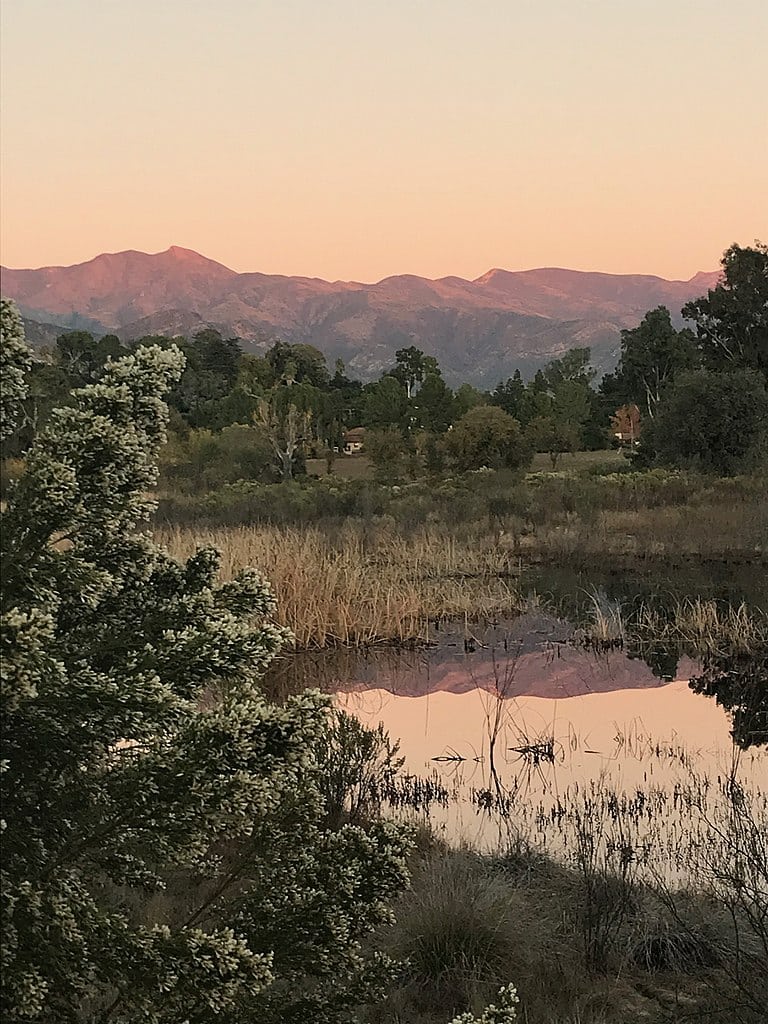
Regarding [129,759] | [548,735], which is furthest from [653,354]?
[129,759]

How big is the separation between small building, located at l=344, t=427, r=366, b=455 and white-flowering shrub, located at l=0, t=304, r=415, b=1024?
6905 centimetres

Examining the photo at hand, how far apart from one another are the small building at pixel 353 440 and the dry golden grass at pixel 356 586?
171 feet

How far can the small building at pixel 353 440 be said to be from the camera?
72.5m

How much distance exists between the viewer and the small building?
72.5 m

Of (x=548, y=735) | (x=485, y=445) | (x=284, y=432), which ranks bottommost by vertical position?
(x=548, y=735)

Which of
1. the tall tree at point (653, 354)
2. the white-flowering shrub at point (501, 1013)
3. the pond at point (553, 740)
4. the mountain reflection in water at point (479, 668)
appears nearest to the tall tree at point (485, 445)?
the tall tree at point (653, 354)

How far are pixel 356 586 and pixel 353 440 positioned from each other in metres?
60.3

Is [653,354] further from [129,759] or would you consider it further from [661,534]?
[129,759]

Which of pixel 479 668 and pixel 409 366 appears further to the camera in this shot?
pixel 409 366

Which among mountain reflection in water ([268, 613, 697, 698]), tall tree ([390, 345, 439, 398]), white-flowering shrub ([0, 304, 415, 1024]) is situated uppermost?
tall tree ([390, 345, 439, 398])

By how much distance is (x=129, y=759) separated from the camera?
7.65 feet

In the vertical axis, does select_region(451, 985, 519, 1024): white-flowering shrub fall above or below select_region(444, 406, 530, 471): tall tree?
above

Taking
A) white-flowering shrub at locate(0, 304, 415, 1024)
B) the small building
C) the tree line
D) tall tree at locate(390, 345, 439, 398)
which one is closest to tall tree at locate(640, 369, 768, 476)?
the tree line

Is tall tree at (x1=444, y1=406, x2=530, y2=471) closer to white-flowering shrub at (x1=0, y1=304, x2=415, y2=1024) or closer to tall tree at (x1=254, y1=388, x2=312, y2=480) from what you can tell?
tall tree at (x1=254, y1=388, x2=312, y2=480)
